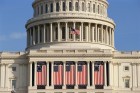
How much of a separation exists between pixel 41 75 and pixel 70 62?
6894mm

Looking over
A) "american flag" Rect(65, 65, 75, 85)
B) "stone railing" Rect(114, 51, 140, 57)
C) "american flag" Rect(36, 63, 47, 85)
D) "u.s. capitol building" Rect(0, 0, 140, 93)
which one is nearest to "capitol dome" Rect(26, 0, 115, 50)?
"u.s. capitol building" Rect(0, 0, 140, 93)

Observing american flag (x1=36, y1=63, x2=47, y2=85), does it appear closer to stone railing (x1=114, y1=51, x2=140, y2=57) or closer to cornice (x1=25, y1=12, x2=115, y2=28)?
stone railing (x1=114, y1=51, x2=140, y2=57)

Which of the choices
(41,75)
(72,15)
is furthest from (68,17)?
(41,75)

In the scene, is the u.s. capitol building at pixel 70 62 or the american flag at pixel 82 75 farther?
the american flag at pixel 82 75

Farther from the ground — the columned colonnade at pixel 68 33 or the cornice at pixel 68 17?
the cornice at pixel 68 17

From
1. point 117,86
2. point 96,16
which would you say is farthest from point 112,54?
point 96,16

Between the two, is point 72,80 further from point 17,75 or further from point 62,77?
point 17,75

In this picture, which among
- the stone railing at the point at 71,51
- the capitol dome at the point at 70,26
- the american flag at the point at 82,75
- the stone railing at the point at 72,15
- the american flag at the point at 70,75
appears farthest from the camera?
the stone railing at the point at 72,15

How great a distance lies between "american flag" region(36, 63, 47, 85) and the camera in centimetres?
15138

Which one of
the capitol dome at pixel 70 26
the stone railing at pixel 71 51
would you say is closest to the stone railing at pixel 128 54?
the stone railing at pixel 71 51

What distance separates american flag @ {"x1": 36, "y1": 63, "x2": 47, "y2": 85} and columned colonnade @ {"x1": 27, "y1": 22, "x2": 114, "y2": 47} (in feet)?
45.6

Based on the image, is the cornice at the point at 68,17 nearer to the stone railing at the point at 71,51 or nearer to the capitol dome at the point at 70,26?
the capitol dome at the point at 70,26

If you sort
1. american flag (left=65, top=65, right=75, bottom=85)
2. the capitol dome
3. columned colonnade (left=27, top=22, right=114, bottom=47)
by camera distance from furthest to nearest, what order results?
columned colonnade (left=27, top=22, right=114, bottom=47), the capitol dome, american flag (left=65, top=65, right=75, bottom=85)

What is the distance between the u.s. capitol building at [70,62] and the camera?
497ft
